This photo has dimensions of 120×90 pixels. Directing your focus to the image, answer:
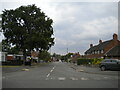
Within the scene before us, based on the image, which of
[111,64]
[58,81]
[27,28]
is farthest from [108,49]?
[58,81]

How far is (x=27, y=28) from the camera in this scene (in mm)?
54281

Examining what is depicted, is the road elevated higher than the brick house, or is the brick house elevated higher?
the brick house

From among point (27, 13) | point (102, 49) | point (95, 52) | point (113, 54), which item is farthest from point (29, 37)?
point (95, 52)

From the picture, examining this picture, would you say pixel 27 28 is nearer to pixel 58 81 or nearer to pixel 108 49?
pixel 108 49

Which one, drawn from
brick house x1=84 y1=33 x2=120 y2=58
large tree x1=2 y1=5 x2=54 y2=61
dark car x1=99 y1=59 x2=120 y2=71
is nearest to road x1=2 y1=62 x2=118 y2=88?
dark car x1=99 y1=59 x2=120 y2=71

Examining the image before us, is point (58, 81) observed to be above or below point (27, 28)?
below

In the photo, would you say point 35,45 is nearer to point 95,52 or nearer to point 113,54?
point 113,54

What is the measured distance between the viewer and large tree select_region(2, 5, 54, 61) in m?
51.4

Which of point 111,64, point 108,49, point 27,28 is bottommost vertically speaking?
point 111,64

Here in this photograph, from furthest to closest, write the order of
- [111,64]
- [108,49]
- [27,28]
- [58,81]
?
[108,49] → [27,28] → [111,64] → [58,81]

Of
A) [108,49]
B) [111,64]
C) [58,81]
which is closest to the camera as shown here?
[58,81]

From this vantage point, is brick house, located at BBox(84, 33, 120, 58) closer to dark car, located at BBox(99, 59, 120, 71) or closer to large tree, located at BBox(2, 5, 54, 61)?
large tree, located at BBox(2, 5, 54, 61)

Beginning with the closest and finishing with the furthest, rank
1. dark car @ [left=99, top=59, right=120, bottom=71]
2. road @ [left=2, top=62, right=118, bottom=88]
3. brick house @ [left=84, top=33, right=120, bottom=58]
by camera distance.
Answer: road @ [left=2, top=62, right=118, bottom=88] → dark car @ [left=99, top=59, right=120, bottom=71] → brick house @ [left=84, top=33, right=120, bottom=58]

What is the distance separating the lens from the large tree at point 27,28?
5138 centimetres
